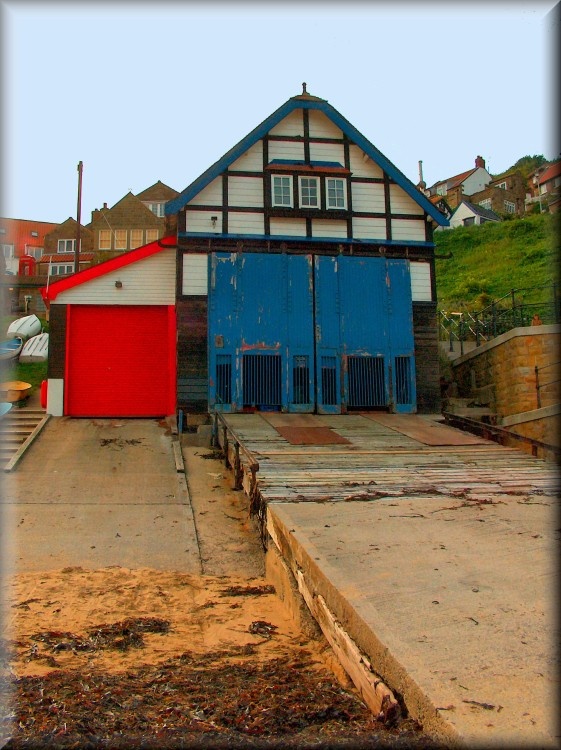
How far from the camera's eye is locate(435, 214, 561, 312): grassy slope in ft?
113

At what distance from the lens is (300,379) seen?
14867 mm

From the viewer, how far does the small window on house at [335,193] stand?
51.6ft

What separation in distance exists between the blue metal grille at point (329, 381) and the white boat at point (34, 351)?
13846 mm

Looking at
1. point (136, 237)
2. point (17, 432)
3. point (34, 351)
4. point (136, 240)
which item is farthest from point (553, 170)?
point (136, 237)

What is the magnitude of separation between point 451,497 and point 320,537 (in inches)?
90.0

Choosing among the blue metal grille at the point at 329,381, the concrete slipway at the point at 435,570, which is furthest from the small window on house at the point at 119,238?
the concrete slipway at the point at 435,570

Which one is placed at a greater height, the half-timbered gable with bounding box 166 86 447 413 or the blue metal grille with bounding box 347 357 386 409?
the half-timbered gable with bounding box 166 86 447 413

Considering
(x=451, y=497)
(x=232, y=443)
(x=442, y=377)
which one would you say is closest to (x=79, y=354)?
(x=232, y=443)

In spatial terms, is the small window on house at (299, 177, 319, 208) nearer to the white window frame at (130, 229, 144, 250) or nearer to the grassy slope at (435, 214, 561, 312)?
the grassy slope at (435, 214, 561, 312)

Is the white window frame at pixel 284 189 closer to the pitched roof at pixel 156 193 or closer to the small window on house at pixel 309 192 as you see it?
the small window on house at pixel 309 192

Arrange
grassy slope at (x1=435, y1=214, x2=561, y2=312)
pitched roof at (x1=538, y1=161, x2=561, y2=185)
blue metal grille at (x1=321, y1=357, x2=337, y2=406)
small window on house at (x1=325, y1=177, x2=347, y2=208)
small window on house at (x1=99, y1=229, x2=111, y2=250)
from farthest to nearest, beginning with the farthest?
small window on house at (x1=99, y1=229, x2=111, y2=250) → grassy slope at (x1=435, y1=214, x2=561, y2=312) → small window on house at (x1=325, y1=177, x2=347, y2=208) → blue metal grille at (x1=321, y1=357, x2=337, y2=406) → pitched roof at (x1=538, y1=161, x2=561, y2=185)

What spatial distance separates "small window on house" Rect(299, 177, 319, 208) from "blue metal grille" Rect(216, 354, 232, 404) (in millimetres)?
4422

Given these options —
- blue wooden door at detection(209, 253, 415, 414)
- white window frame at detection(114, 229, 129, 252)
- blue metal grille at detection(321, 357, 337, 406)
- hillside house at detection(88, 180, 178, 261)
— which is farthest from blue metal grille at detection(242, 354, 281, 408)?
white window frame at detection(114, 229, 129, 252)

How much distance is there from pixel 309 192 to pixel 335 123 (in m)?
1.95
